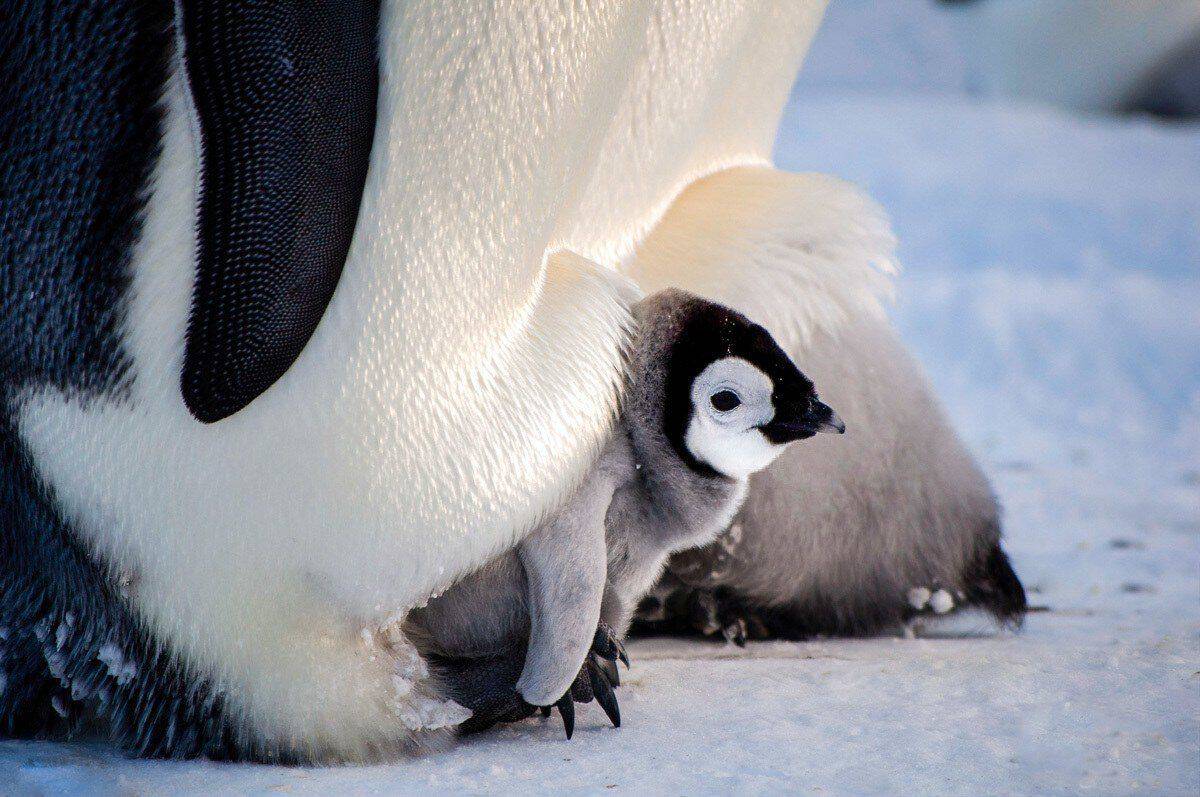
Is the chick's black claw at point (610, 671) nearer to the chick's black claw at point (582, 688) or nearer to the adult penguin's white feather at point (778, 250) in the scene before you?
the chick's black claw at point (582, 688)

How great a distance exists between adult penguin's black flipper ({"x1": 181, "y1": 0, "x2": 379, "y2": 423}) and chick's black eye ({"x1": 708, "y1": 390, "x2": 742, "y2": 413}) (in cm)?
29

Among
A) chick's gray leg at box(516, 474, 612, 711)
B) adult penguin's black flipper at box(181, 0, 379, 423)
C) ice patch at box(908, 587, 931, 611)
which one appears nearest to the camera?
adult penguin's black flipper at box(181, 0, 379, 423)

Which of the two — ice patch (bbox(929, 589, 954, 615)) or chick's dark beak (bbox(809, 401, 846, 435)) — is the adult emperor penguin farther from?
ice patch (bbox(929, 589, 954, 615))

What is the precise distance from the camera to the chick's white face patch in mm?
938

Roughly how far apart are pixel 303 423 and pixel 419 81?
0.24 meters

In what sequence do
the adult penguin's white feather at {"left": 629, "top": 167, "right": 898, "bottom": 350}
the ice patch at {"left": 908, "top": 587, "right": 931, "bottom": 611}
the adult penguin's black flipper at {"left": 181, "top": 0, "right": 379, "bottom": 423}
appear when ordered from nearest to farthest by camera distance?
the adult penguin's black flipper at {"left": 181, "top": 0, "right": 379, "bottom": 423}, the adult penguin's white feather at {"left": 629, "top": 167, "right": 898, "bottom": 350}, the ice patch at {"left": 908, "top": 587, "right": 931, "bottom": 611}

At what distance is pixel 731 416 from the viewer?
95 centimetres

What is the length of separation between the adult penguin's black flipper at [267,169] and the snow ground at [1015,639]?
0.28 meters

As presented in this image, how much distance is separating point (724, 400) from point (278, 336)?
1.06 ft

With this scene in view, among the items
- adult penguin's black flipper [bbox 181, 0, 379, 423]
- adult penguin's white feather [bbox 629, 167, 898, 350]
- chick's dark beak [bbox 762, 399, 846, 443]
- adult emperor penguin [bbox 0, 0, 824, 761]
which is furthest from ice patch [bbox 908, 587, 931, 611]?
adult penguin's black flipper [bbox 181, 0, 379, 423]

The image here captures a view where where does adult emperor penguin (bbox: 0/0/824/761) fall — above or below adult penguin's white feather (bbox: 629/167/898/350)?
below

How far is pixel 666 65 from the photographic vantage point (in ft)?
3.42

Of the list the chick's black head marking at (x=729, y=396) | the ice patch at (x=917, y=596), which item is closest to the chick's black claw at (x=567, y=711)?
the chick's black head marking at (x=729, y=396)

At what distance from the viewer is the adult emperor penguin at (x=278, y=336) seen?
2.69 ft
